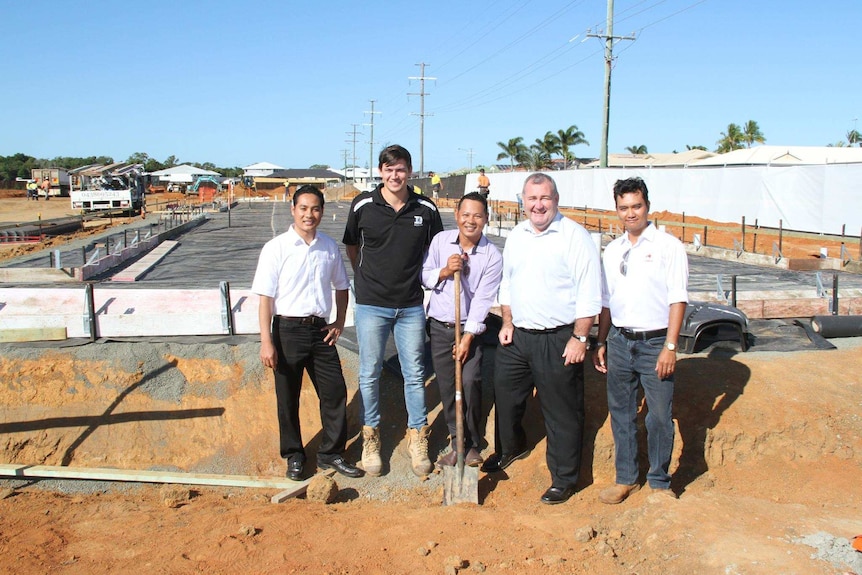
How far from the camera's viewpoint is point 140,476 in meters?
5.47

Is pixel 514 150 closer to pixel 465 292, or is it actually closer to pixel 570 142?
pixel 570 142

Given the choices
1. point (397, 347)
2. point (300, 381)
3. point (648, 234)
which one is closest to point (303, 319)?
point (300, 381)

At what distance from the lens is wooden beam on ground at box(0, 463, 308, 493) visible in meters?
5.41

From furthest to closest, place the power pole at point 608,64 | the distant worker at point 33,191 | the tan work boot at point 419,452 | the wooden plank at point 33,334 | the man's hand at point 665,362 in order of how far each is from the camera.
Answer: the distant worker at point 33,191
the power pole at point 608,64
the wooden plank at point 33,334
the tan work boot at point 419,452
the man's hand at point 665,362

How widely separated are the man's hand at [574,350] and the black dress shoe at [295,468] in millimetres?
2210

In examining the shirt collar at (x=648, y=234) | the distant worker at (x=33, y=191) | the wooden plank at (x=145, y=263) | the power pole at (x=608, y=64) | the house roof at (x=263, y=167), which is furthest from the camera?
the house roof at (x=263, y=167)

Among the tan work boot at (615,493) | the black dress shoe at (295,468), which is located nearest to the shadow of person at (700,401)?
the tan work boot at (615,493)

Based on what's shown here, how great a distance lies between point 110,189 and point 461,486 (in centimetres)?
4043

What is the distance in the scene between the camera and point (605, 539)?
406cm

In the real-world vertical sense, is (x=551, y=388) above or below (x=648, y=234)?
below

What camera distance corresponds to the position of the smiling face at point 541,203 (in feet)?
14.6

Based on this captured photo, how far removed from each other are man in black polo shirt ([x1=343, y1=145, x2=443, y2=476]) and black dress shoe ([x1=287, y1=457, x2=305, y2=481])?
757 mm

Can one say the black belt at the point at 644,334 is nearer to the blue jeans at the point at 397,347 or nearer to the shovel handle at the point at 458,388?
the shovel handle at the point at 458,388

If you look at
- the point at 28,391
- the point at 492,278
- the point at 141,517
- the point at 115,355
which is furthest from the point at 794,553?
the point at 28,391
